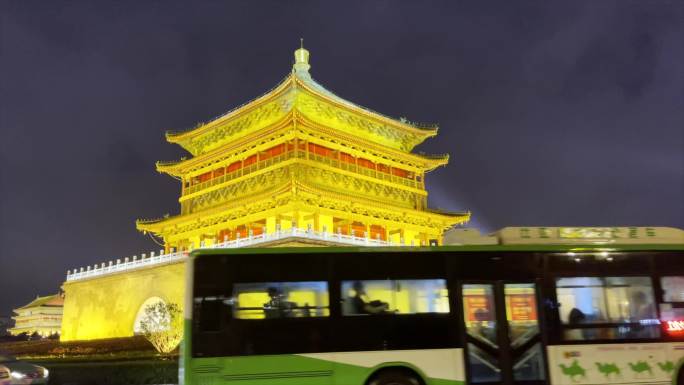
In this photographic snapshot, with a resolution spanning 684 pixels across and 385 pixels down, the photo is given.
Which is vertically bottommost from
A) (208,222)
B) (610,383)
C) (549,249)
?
(610,383)

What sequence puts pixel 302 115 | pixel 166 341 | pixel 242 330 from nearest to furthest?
pixel 242 330 → pixel 166 341 → pixel 302 115

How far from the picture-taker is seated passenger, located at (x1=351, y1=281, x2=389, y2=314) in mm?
9992

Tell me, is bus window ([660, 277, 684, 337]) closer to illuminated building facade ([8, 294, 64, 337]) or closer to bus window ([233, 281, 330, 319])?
bus window ([233, 281, 330, 319])

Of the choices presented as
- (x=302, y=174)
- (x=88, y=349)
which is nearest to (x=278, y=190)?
(x=302, y=174)

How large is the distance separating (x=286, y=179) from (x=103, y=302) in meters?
15.1

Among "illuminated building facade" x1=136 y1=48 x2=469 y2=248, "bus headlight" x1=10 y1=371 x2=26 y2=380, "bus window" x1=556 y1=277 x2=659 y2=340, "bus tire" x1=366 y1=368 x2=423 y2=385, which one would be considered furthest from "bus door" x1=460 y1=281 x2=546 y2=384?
"illuminated building facade" x1=136 y1=48 x2=469 y2=248

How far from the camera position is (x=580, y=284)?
419 inches

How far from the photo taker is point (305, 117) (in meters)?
38.5

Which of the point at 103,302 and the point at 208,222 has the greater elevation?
the point at 208,222

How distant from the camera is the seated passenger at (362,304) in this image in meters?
9.99

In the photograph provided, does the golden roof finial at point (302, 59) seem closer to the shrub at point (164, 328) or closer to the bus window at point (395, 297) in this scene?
the shrub at point (164, 328)

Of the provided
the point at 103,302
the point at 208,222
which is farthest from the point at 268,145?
the point at 103,302

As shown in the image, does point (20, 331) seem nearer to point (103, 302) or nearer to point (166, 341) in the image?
point (103, 302)

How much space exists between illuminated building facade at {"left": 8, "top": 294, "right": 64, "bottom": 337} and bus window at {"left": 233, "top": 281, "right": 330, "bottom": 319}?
72980 millimetres
